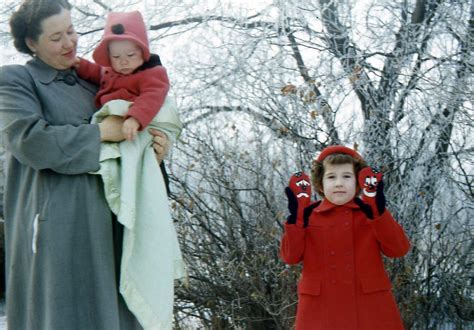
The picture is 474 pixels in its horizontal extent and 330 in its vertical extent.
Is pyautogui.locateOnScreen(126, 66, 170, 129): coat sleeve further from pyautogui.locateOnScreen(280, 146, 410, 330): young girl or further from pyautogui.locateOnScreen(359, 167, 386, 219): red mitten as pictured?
pyautogui.locateOnScreen(359, 167, 386, 219): red mitten

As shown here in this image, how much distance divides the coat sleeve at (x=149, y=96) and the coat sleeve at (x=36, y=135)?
159mm

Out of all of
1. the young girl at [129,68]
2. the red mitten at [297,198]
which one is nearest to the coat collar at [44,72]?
the young girl at [129,68]

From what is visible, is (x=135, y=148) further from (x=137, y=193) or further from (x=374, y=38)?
(x=374, y=38)

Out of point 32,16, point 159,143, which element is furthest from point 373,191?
point 32,16

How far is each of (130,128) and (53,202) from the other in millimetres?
367

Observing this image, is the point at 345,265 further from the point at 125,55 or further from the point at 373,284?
the point at 125,55

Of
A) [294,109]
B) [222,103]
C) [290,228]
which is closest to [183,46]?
[222,103]

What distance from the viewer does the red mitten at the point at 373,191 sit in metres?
2.84

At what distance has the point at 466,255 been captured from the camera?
4059mm

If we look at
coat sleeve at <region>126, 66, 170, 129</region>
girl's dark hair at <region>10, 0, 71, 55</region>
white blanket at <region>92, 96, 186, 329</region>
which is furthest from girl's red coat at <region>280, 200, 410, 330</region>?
girl's dark hair at <region>10, 0, 71, 55</region>

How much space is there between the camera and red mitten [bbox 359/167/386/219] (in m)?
2.84

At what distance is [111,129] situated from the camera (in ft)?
8.21

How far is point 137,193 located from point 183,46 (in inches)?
83.2

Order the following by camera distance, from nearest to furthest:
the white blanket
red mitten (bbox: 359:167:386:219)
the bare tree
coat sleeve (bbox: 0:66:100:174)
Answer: coat sleeve (bbox: 0:66:100:174)
the white blanket
red mitten (bbox: 359:167:386:219)
the bare tree
